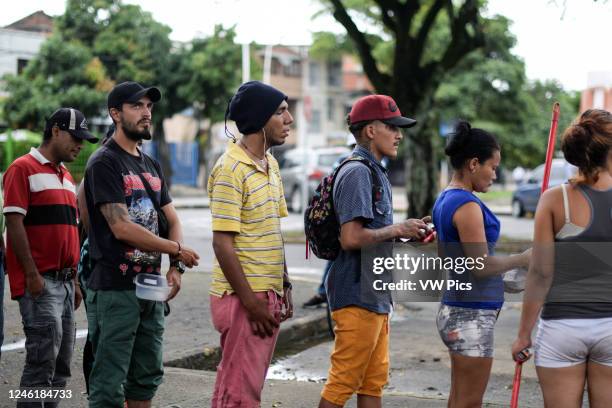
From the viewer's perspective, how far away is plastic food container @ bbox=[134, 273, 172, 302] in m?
3.99

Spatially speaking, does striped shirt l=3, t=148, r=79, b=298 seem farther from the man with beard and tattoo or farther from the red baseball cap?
the red baseball cap

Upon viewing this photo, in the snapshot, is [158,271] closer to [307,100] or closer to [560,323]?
[560,323]

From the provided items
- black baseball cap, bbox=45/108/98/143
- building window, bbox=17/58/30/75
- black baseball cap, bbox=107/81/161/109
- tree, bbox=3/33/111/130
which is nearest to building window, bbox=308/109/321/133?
tree, bbox=3/33/111/130

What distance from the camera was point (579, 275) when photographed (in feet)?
10.8

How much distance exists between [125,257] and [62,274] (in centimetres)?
81

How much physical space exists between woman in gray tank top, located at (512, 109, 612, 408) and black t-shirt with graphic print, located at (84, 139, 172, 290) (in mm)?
1913

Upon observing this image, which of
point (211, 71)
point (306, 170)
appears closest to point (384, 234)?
point (306, 170)

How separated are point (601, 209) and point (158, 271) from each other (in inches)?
84.8

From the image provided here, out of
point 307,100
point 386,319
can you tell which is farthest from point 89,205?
point 307,100

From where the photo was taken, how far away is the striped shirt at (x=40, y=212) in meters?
4.53

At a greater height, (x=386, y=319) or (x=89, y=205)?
(x=89, y=205)

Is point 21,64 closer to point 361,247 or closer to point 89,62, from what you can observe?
point 89,62

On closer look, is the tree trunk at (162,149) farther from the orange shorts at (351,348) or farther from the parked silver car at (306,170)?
the orange shorts at (351,348)

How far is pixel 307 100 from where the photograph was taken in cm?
1992
